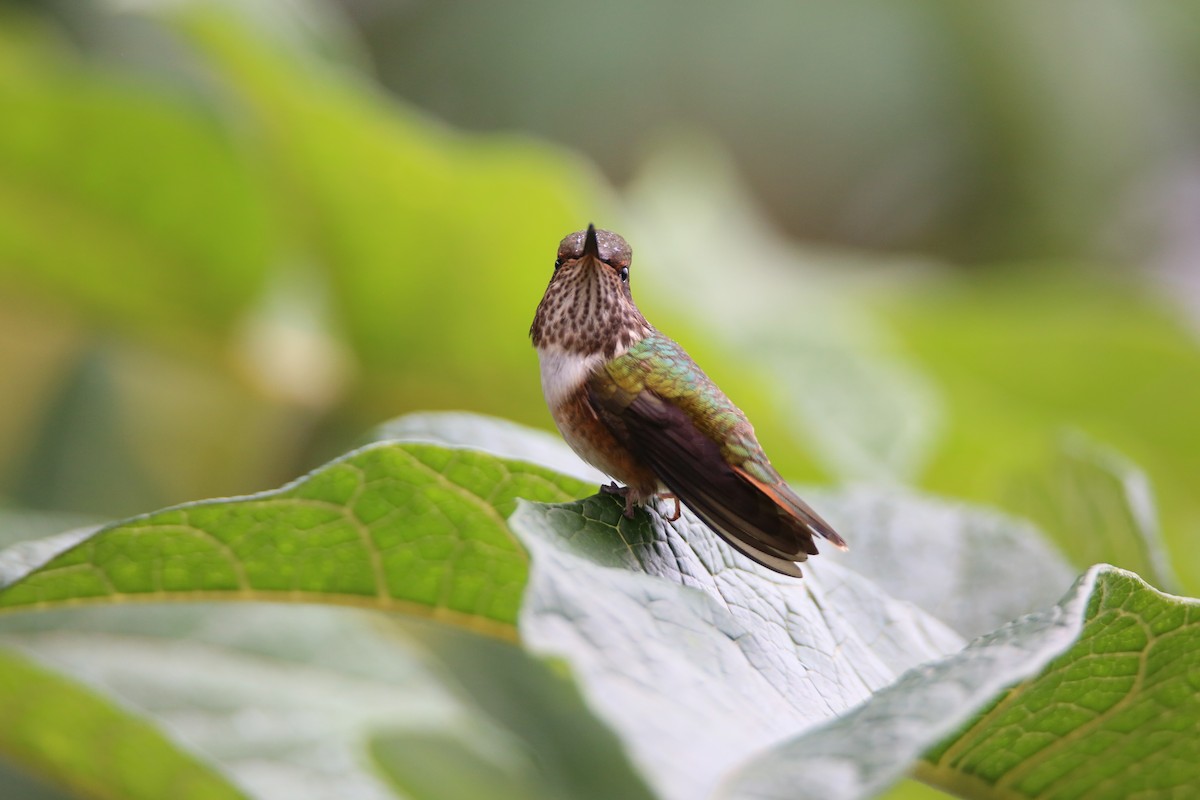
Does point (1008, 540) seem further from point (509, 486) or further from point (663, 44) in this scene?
point (663, 44)

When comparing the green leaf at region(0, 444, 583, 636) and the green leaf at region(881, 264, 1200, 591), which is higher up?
the green leaf at region(881, 264, 1200, 591)

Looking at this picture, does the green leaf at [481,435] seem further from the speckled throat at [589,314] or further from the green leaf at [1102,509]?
the green leaf at [1102,509]

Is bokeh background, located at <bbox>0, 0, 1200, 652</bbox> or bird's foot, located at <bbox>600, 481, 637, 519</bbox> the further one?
bokeh background, located at <bbox>0, 0, 1200, 652</bbox>

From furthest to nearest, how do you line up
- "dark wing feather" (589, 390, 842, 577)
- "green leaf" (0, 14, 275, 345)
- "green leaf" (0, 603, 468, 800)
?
"green leaf" (0, 14, 275, 345) → "green leaf" (0, 603, 468, 800) → "dark wing feather" (589, 390, 842, 577)

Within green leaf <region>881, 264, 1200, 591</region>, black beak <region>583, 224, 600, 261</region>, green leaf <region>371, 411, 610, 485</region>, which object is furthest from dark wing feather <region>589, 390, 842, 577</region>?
green leaf <region>881, 264, 1200, 591</region>

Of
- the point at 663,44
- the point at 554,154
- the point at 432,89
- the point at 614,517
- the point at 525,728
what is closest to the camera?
the point at 614,517

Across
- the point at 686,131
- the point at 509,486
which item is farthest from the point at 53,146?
the point at 686,131

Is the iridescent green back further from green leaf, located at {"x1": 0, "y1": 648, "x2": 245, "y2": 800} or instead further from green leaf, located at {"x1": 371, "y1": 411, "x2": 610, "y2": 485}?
green leaf, located at {"x1": 0, "y1": 648, "x2": 245, "y2": 800}

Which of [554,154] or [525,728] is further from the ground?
[554,154]
